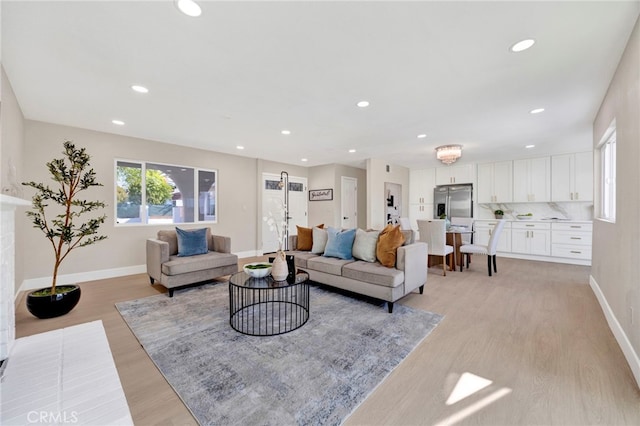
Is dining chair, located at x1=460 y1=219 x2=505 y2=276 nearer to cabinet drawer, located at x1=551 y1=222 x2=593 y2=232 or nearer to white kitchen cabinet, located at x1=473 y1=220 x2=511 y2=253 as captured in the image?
white kitchen cabinet, located at x1=473 y1=220 x2=511 y2=253

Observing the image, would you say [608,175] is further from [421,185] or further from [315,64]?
[421,185]

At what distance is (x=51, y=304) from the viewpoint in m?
2.70

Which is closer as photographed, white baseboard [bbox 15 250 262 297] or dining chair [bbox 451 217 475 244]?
white baseboard [bbox 15 250 262 297]

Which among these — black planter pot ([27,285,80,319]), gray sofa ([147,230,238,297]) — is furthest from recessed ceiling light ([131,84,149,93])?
black planter pot ([27,285,80,319])

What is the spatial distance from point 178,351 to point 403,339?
1.90 meters

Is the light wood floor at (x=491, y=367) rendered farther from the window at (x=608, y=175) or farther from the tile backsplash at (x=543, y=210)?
the tile backsplash at (x=543, y=210)

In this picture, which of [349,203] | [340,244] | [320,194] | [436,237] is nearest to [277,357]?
[340,244]

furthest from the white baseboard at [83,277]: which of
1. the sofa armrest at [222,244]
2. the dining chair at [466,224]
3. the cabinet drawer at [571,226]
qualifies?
the cabinet drawer at [571,226]

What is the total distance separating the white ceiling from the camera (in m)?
1.70

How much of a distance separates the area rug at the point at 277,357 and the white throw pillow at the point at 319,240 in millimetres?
1002

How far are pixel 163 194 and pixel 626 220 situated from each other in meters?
6.13

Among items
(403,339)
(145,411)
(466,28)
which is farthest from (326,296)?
(466,28)

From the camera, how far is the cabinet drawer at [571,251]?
523 centimetres

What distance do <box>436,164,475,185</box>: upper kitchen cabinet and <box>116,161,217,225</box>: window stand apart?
19.4 feet
